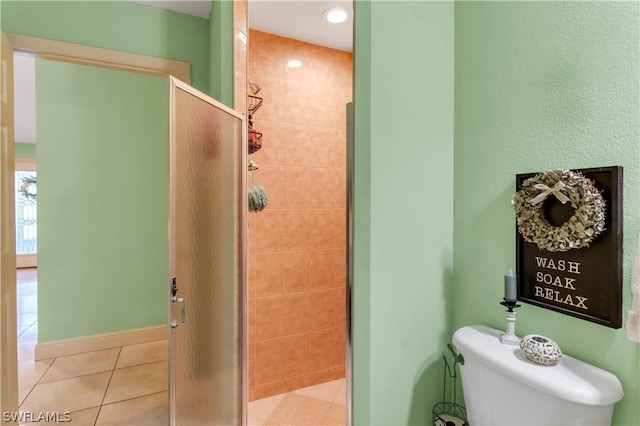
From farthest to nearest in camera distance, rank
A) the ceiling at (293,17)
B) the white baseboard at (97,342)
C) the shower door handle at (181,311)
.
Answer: the white baseboard at (97,342) < the ceiling at (293,17) < the shower door handle at (181,311)

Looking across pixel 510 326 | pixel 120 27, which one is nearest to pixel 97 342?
pixel 120 27

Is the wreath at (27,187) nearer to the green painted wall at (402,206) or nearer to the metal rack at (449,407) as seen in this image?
the green painted wall at (402,206)

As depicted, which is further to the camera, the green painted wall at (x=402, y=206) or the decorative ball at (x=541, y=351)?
the green painted wall at (x=402, y=206)

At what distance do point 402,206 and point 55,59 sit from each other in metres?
2.20

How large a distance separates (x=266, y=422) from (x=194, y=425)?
730 mm

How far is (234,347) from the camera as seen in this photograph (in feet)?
5.55

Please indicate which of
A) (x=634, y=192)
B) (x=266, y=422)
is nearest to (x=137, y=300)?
(x=266, y=422)

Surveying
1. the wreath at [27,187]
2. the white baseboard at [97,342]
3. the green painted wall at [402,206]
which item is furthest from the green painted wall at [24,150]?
the green painted wall at [402,206]

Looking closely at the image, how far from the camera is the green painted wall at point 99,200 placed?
2.60m

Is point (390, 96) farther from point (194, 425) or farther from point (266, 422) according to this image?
point (266, 422)

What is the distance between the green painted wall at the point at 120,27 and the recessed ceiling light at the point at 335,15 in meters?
0.89

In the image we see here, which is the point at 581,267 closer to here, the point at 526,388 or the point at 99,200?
the point at 526,388

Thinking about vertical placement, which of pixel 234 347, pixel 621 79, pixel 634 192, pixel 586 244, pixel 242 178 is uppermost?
pixel 621 79

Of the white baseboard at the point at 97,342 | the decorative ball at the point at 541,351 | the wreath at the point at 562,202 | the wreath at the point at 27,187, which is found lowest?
the white baseboard at the point at 97,342
